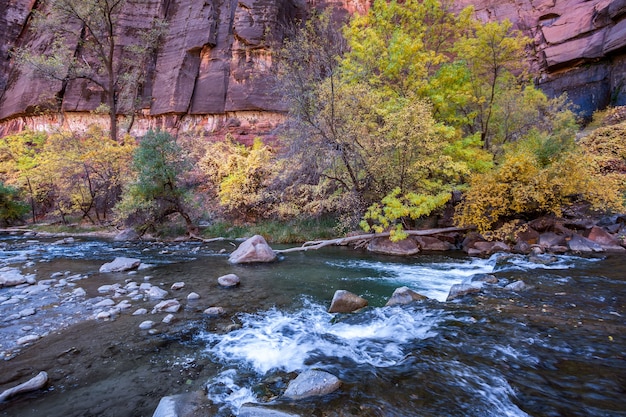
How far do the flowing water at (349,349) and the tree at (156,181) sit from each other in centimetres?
887

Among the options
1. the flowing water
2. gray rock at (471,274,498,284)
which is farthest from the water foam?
gray rock at (471,274,498,284)

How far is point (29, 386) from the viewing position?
3328 millimetres

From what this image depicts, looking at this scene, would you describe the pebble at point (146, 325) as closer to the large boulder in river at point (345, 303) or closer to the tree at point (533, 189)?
the large boulder in river at point (345, 303)

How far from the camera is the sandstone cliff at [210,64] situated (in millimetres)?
30391

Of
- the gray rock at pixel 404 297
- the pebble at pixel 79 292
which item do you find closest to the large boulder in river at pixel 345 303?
the gray rock at pixel 404 297

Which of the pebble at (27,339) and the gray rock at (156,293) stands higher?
the pebble at (27,339)

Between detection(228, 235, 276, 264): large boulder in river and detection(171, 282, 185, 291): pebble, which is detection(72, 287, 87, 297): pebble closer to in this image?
detection(171, 282, 185, 291): pebble

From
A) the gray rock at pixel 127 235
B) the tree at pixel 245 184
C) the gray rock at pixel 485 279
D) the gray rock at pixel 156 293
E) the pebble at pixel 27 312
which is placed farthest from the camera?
the tree at pixel 245 184

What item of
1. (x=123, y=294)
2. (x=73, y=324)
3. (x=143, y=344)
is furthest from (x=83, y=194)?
(x=143, y=344)

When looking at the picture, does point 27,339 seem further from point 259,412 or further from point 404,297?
point 404,297

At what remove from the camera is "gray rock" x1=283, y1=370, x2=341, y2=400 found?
3127 millimetres

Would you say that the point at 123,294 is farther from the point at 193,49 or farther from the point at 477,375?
the point at 193,49

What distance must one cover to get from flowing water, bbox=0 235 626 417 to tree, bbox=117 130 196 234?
8869 mm

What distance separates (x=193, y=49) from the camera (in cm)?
3212
